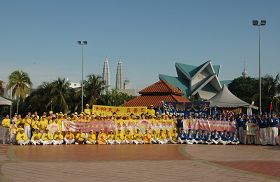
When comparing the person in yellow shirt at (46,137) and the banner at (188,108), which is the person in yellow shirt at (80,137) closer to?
the person in yellow shirt at (46,137)

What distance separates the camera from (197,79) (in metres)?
76.0

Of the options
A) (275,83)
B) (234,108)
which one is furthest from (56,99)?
(275,83)

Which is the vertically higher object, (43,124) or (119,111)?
(119,111)

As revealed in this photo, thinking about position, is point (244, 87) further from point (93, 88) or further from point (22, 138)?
point (22, 138)

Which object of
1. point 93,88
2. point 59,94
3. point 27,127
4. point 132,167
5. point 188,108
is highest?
point 93,88

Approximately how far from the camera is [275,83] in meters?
51.5

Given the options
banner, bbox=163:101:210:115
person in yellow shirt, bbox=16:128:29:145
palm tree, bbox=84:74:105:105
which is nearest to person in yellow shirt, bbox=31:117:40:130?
person in yellow shirt, bbox=16:128:29:145

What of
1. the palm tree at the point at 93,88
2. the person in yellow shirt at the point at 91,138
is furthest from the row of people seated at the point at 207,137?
the palm tree at the point at 93,88

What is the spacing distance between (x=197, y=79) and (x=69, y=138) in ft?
192

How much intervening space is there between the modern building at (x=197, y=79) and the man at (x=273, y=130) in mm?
52869

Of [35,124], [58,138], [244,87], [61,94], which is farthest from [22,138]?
[244,87]

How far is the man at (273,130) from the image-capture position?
19516mm

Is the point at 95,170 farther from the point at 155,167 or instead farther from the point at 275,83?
the point at 275,83

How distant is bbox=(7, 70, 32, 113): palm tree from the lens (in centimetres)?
5356
